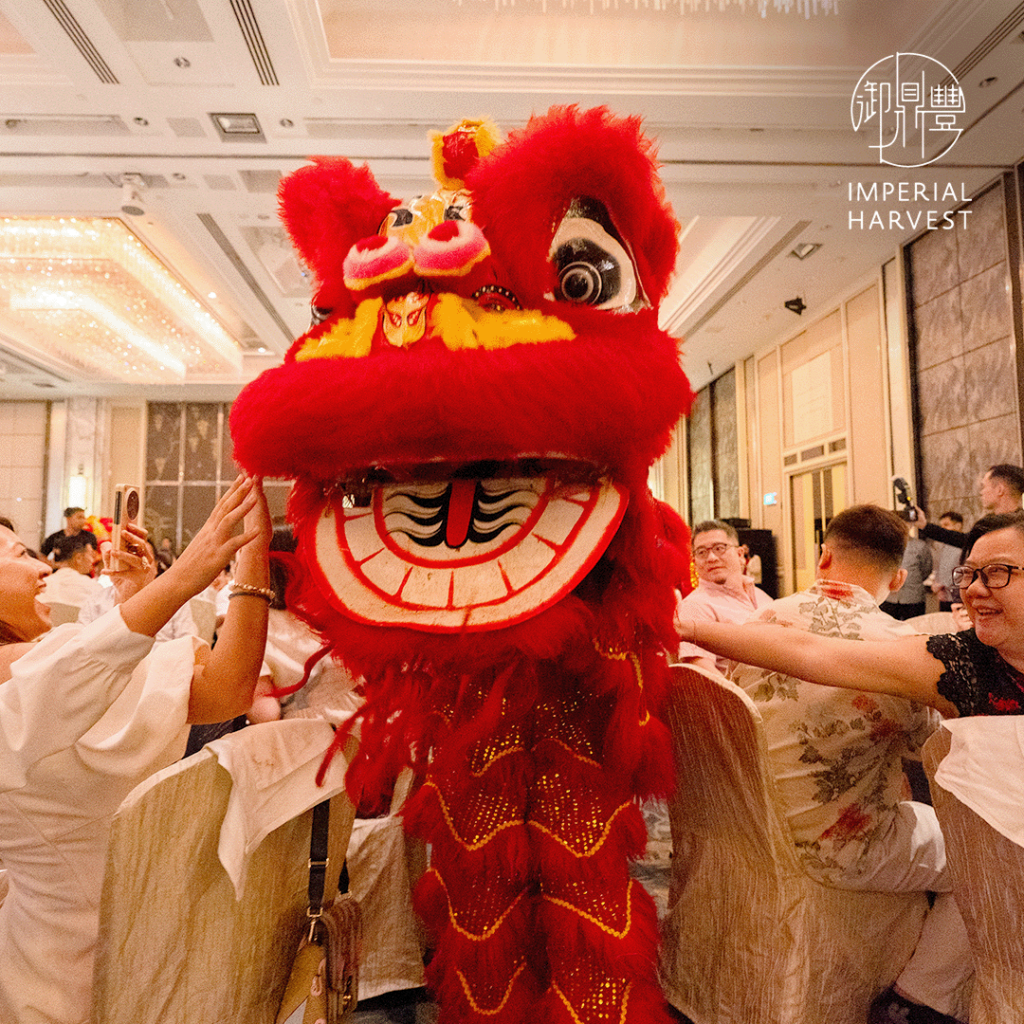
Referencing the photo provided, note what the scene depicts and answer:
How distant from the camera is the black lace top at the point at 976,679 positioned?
1.12 metres

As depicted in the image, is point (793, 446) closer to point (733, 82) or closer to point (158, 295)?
point (733, 82)

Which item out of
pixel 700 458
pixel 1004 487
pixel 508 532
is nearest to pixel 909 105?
pixel 1004 487

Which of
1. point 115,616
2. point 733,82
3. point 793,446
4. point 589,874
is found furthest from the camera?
point 793,446

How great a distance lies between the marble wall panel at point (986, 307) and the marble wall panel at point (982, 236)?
0.07m

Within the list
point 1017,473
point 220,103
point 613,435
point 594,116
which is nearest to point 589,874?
point 613,435

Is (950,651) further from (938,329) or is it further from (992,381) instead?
(938,329)

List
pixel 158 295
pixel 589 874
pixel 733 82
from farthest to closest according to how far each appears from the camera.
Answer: pixel 158 295
pixel 733 82
pixel 589 874

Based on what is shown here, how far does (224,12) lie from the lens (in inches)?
138

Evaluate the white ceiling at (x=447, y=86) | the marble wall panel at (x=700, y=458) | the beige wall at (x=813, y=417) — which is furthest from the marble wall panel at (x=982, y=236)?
the marble wall panel at (x=700, y=458)

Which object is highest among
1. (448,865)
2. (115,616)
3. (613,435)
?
(613,435)

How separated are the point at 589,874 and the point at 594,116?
3.09 ft

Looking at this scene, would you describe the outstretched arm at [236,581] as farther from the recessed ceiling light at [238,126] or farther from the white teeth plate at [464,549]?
the recessed ceiling light at [238,126]

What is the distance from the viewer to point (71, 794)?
34.3 inches

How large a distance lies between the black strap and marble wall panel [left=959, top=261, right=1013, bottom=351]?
5340mm
